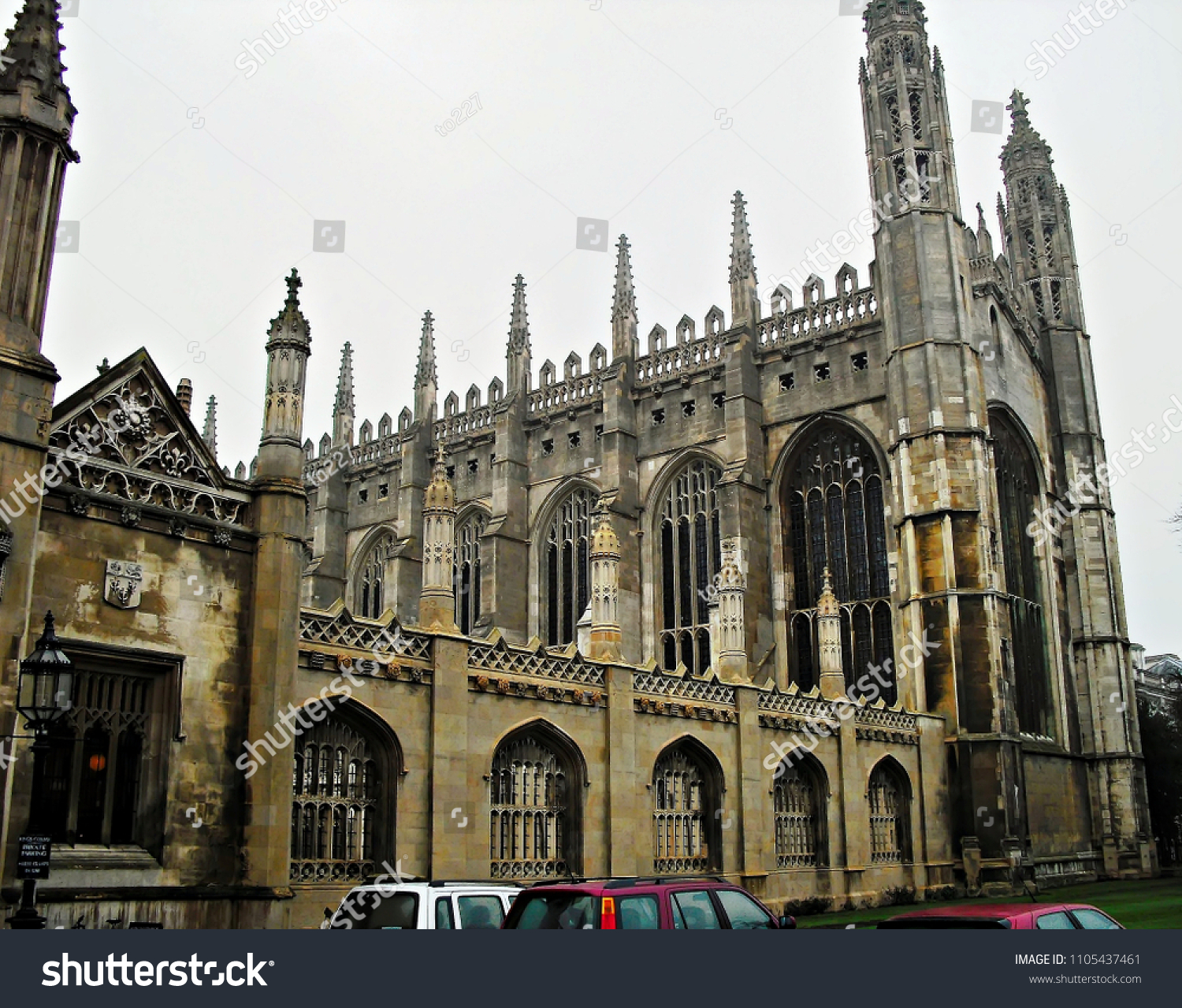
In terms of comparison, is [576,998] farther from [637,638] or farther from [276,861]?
[637,638]

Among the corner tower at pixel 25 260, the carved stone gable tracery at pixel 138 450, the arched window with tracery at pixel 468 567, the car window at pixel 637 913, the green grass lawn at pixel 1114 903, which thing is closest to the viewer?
the car window at pixel 637 913

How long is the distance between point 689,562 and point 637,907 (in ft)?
101

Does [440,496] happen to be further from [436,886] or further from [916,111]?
[916,111]

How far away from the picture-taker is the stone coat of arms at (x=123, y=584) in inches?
509

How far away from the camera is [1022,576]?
37.7 m

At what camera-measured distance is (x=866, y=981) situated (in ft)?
21.0

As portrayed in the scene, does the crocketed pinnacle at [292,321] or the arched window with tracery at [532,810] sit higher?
the crocketed pinnacle at [292,321]

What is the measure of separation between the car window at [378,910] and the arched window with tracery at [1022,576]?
27.3m

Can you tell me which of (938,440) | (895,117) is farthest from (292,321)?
(895,117)

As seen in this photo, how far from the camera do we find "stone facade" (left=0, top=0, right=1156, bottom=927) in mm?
13188

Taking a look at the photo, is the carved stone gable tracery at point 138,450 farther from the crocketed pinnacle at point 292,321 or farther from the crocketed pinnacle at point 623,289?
the crocketed pinnacle at point 623,289

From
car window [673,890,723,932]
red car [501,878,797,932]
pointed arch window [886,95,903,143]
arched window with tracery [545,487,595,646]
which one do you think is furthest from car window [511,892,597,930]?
pointed arch window [886,95,903,143]

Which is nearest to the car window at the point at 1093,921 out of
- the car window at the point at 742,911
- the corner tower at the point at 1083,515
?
the car window at the point at 742,911

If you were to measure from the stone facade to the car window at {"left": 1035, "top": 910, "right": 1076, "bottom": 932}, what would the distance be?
8861 millimetres
